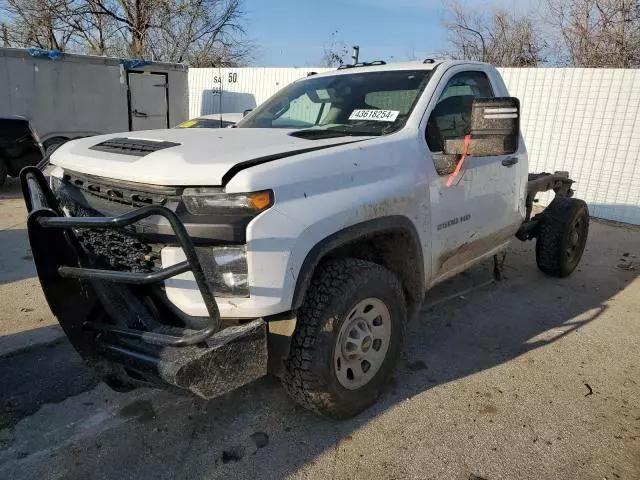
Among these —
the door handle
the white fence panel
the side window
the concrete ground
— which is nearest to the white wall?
the white fence panel

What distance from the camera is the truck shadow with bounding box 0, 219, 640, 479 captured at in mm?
2566

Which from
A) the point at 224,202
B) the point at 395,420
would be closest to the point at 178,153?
the point at 224,202

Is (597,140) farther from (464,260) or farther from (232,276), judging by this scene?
(232,276)

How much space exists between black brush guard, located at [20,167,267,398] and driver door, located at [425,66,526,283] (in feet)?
5.22

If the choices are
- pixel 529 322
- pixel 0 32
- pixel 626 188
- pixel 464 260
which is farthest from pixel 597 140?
pixel 0 32

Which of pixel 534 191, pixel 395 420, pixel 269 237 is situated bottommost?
pixel 395 420

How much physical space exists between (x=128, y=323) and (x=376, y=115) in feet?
6.37

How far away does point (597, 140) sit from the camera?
8.84m

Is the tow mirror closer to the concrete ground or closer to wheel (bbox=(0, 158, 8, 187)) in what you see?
the concrete ground

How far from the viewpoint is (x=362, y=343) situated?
2.81 metres

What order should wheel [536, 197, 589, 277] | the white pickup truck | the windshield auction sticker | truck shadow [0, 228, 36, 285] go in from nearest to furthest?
1. the white pickup truck
2. the windshield auction sticker
3. truck shadow [0, 228, 36, 285]
4. wheel [536, 197, 589, 277]

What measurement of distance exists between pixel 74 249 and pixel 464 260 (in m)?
2.64

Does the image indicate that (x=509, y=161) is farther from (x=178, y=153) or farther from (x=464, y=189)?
(x=178, y=153)

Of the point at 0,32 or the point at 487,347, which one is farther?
the point at 0,32
